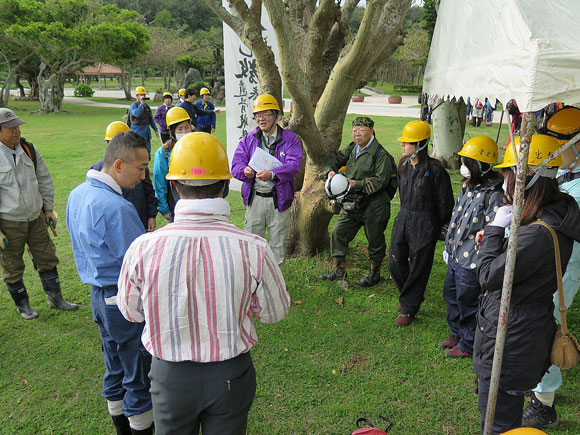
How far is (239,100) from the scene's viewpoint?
875cm

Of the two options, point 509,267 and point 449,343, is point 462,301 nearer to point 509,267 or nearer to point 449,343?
point 449,343

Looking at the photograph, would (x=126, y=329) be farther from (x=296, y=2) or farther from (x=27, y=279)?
(x=296, y=2)

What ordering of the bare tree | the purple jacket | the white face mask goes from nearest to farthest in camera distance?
the white face mask < the bare tree < the purple jacket

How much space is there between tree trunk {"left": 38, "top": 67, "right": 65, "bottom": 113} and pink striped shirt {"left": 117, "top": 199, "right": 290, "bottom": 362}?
90.7ft

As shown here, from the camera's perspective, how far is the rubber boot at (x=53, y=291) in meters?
4.65

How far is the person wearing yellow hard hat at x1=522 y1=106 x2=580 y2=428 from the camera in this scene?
9.96 feet

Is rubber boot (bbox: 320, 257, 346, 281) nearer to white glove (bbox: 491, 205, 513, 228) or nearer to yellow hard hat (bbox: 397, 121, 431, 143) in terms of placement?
yellow hard hat (bbox: 397, 121, 431, 143)

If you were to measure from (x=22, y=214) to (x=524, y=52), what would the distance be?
4.47m

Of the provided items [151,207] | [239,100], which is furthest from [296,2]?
[151,207]

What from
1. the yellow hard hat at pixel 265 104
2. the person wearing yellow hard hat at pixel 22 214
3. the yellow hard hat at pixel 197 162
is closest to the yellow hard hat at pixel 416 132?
the yellow hard hat at pixel 265 104

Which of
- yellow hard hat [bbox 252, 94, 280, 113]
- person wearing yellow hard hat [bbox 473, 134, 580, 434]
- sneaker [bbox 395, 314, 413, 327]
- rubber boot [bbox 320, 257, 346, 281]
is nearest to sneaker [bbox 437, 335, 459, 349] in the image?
sneaker [bbox 395, 314, 413, 327]

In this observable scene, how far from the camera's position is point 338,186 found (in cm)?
475

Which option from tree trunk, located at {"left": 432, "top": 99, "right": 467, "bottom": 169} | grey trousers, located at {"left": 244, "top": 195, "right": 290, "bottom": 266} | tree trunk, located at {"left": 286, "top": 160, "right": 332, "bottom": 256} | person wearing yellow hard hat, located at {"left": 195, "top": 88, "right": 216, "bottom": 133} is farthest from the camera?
person wearing yellow hard hat, located at {"left": 195, "top": 88, "right": 216, "bottom": 133}

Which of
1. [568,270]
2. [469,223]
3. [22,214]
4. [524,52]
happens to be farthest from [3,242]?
[568,270]
